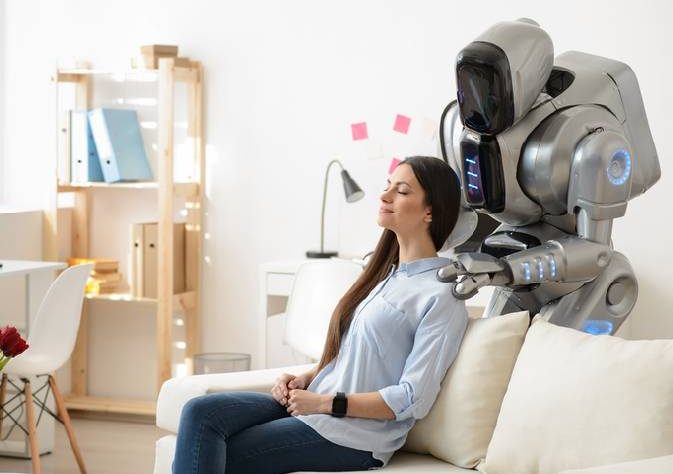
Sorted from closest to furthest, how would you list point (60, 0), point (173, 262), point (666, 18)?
point (666, 18) → point (173, 262) → point (60, 0)

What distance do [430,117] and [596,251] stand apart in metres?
1.90

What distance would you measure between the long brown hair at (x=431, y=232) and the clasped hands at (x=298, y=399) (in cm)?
10

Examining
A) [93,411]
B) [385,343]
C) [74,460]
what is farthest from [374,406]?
[93,411]

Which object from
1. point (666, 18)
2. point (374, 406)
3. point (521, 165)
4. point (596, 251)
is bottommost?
point (374, 406)

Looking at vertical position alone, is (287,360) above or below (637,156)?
below

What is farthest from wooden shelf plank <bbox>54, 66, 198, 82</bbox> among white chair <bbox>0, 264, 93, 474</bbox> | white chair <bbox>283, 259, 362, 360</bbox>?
white chair <bbox>283, 259, 362, 360</bbox>

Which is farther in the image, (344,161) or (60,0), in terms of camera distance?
(60,0)

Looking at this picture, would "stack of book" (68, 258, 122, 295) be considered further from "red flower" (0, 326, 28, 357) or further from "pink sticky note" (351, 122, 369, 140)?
"red flower" (0, 326, 28, 357)

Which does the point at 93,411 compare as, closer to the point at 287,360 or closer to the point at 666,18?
the point at 287,360

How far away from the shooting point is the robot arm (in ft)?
7.53

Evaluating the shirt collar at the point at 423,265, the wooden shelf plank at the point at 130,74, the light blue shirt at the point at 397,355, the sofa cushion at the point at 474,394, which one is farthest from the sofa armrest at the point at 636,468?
the wooden shelf plank at the point at 130,74

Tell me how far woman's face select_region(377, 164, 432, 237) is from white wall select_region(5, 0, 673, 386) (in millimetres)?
1573

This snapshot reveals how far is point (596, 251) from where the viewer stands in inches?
91.1

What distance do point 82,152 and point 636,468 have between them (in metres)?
3.17
